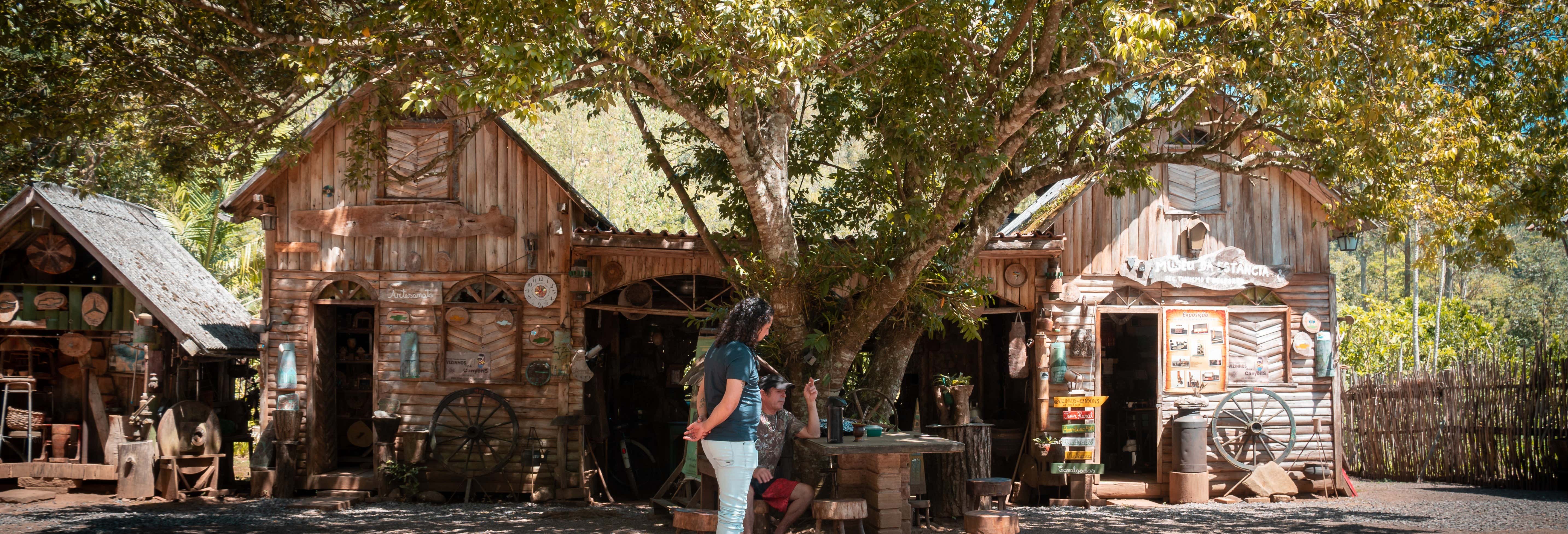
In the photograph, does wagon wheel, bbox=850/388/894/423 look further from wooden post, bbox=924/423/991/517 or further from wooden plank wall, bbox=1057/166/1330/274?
wooden plank wall, bbox=1057/166/1330/274

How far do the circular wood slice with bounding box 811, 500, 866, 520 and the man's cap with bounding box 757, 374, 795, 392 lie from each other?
86cm

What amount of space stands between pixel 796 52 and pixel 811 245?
249 cm

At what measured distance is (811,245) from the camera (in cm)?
903

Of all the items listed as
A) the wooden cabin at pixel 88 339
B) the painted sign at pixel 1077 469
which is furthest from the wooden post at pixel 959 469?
the wooden cabin at pixel 88 339

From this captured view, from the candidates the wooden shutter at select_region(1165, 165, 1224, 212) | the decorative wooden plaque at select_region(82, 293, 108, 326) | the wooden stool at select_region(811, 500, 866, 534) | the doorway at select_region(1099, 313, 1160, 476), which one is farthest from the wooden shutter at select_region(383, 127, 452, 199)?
the doorway at select_region(1099, 313, 1160, 476)

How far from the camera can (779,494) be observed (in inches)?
269

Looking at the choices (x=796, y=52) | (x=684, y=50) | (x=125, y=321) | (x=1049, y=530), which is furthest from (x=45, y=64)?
(x=1049, y=530)

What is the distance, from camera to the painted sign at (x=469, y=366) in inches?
442

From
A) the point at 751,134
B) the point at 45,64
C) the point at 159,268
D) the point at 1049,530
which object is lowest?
the point at 1049,530

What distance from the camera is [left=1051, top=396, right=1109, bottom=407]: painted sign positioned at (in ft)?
36.3

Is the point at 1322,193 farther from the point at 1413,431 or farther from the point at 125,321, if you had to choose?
the point at 125,321

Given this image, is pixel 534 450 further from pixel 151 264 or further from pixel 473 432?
pixel 151 264

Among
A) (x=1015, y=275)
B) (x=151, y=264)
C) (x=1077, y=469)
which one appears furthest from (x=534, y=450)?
(x=1077, y=469)

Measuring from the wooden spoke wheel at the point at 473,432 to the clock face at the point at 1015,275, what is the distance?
535cm
